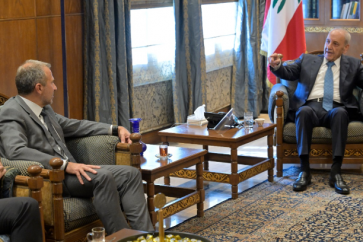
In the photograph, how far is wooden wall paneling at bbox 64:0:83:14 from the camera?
4.42 m

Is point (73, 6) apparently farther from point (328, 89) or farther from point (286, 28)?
point (286, 28)

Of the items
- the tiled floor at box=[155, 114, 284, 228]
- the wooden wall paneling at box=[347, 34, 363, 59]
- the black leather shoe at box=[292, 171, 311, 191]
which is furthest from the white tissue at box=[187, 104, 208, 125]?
the wooden wall paneling at box=[347, 34, 363, 59]

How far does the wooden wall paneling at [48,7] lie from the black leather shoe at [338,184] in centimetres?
250

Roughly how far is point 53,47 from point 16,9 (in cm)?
45

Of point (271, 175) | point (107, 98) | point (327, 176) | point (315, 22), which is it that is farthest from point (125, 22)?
point (315, 22)

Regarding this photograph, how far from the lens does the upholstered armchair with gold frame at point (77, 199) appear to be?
262cm

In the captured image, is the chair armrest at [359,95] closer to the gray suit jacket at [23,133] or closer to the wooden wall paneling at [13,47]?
the gray suit jacket at [23,133]

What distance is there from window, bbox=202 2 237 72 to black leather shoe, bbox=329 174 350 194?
2635 millimetres

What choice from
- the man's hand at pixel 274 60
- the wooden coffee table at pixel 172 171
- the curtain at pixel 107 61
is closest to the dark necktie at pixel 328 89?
the man's hand at pixel 274 60

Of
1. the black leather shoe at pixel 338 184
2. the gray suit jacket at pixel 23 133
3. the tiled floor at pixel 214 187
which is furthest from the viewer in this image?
the black leather shoe at pixel 338 184

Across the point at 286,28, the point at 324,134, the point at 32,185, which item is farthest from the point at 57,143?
the point at 286,28

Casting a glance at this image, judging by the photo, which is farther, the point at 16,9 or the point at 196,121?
the point at 196,121

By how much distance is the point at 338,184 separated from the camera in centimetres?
412

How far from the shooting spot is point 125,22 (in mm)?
4961
